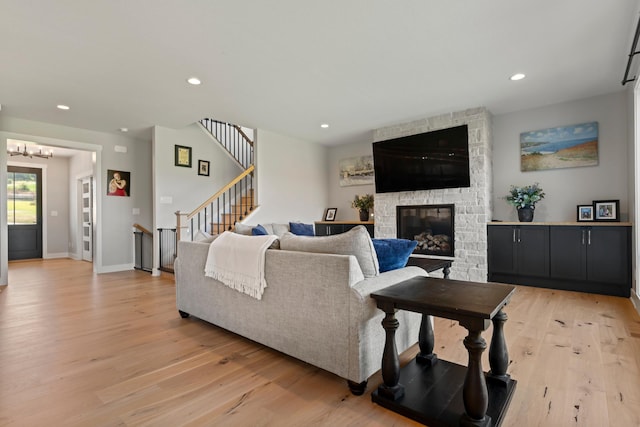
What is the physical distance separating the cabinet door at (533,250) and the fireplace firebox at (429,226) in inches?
34.4

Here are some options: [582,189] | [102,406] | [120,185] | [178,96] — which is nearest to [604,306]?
[582,189]

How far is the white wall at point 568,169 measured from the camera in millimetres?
3998

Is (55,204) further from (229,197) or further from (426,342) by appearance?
(426,342)

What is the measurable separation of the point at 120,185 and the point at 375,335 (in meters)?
5.95

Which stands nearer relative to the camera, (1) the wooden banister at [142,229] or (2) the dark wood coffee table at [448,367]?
(2) the dark wood coffee table at [448,367]

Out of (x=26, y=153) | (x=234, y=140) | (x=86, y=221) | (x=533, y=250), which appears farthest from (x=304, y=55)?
(x=86, y=221)

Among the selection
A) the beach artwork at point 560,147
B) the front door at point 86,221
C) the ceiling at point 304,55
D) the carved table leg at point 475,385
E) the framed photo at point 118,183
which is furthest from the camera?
the front door at point 86,221

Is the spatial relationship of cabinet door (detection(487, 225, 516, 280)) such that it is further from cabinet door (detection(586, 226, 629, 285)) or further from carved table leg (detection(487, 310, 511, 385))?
carved table leg (detection(487, 310, 511, 385))

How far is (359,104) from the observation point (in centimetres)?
441

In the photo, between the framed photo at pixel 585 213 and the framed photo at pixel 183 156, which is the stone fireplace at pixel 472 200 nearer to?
the framed photo at pixel 585 213

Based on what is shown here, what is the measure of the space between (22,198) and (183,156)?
4.53 metres

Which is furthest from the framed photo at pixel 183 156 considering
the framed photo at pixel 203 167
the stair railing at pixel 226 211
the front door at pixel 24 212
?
the front door at pixel 24 212

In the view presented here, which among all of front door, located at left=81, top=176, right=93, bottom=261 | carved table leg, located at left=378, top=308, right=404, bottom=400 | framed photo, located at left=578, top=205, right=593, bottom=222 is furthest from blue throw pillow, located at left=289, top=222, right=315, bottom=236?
front door, located at left=81, top=176, right=93, bottom=261

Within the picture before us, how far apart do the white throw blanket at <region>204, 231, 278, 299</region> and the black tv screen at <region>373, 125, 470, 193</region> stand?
3.48 m
